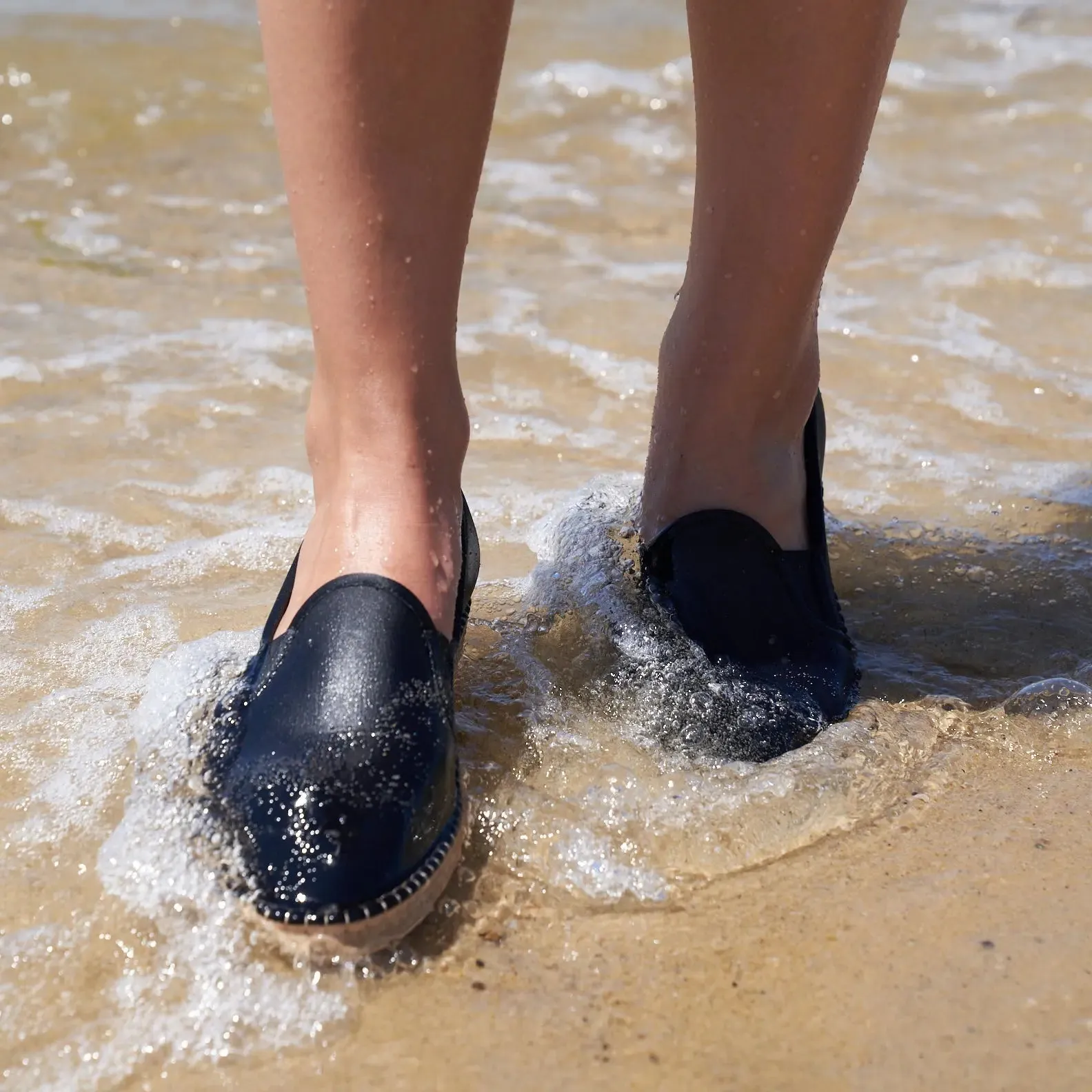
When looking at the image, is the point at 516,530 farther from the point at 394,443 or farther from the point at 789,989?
the point at 789,989

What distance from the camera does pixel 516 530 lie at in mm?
1820

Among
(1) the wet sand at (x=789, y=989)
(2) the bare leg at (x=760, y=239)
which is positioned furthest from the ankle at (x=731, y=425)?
(1) the wet sand at (x=789, y=989)

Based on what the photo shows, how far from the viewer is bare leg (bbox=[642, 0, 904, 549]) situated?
1.16 metres

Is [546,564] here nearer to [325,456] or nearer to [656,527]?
[656,527]

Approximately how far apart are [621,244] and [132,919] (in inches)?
98.7

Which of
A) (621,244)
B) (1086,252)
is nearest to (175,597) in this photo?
(621,244)

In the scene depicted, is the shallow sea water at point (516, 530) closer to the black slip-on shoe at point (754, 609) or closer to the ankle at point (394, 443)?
the black slip-on shoe at point (754, 609)

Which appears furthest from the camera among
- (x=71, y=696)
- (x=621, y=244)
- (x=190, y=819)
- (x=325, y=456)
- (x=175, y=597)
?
(x=621, y=244)

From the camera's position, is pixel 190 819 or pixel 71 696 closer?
pixel 190 819

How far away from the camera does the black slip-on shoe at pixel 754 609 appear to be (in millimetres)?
1295

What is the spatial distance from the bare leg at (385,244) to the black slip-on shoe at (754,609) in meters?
0.26

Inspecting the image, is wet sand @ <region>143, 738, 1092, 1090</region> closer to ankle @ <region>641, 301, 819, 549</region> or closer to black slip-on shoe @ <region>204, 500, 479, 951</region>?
black slip-on shoe @ <region>204, 500, 479, 951</region>

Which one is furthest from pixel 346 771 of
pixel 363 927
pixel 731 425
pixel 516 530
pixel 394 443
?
pixel 516 530

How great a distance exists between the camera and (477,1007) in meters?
0.97
